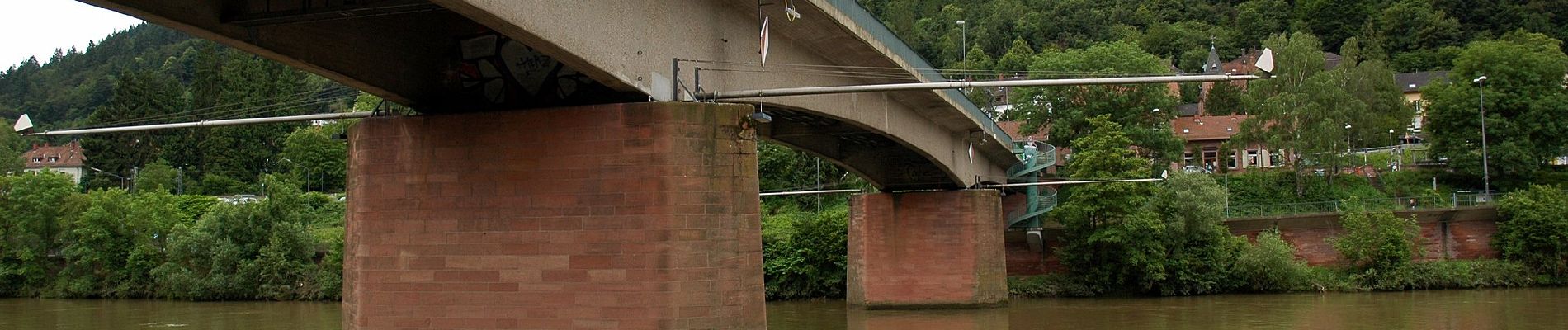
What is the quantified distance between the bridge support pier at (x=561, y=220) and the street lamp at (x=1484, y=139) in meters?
50.3

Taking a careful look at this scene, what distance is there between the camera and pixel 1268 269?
168ft

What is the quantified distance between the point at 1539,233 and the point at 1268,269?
10.1 meters

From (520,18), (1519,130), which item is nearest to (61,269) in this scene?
(520,18)

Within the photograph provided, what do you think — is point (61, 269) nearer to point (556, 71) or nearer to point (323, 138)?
point (323, 138)

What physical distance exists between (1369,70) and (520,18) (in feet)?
216

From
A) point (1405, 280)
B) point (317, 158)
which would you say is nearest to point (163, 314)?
point (1405, 280)

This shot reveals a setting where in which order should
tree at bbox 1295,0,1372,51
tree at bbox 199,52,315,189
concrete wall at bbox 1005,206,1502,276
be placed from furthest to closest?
tree at bbox 1295,0,1372,51 < tree at bbox 199,52,315,189 < concrete wall at bbox 1005,206,1502,276

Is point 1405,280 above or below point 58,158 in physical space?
below

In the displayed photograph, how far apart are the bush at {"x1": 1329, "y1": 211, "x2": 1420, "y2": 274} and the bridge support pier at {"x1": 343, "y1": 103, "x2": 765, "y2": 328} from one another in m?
39.8

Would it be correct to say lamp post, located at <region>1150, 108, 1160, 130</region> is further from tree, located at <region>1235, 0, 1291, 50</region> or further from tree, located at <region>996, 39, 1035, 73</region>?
tree, located at <region>1235, 0, 1291, 50</region>

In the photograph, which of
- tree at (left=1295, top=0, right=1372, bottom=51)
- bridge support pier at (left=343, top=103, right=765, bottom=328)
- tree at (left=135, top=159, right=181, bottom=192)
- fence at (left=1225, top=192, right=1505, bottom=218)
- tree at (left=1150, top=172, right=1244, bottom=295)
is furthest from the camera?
tree at (left=1295, top=0, right=1372, bottom=51)

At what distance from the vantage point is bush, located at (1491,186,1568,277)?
51.9 metres

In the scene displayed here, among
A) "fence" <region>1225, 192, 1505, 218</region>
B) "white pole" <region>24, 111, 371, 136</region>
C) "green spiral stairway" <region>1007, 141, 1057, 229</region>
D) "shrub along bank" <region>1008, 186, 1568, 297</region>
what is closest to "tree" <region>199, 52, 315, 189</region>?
"green spiral stairway" <region>1007, 141, 1057, 229</region>

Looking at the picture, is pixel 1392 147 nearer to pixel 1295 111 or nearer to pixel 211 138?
pixel 1295 111
